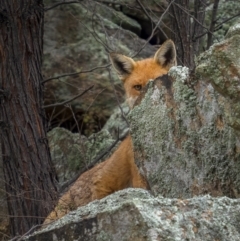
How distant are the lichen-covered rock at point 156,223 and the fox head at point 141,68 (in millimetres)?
5109

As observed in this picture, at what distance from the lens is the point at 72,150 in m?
9.97

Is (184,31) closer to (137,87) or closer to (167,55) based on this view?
(167,55)

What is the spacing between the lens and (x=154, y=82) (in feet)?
18.1

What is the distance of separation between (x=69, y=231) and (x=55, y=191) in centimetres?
429

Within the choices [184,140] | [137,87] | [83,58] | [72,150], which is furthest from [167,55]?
[83,58]

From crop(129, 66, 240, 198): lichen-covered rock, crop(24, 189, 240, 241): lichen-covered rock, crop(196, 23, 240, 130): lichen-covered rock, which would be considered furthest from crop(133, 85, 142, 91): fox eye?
crop(24, 189, 240, 241): lichen-covered rock

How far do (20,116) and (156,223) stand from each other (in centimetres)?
489

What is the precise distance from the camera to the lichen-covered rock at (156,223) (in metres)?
3.18

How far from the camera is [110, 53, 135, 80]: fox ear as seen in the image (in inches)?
356

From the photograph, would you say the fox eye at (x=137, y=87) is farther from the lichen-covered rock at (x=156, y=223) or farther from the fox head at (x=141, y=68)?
the lichen-covered rock at (x=156, y=223)

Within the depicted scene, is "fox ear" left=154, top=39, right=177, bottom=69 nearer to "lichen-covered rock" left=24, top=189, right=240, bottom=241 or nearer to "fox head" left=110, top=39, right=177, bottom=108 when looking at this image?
"fox head" left=110, top=39, right=177, bottom=108

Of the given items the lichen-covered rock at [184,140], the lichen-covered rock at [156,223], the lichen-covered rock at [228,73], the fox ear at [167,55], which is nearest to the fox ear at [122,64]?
the fox ear at [167,55]

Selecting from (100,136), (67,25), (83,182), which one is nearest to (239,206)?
(83,182)

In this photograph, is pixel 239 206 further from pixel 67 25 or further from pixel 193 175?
pixel 67 25
